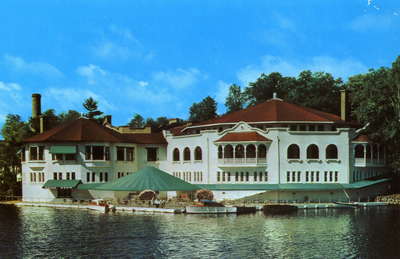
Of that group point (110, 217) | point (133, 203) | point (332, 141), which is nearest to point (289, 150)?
point (332, 141)

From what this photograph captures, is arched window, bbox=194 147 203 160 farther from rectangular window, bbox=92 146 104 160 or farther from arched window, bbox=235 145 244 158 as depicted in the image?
rectangular window, bbox=92 146 104 160

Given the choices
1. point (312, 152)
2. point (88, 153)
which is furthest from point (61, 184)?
point (312, 152)

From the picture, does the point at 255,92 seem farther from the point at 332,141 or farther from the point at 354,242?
the point at 354,242

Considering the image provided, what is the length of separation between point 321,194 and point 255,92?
60163 millimetres

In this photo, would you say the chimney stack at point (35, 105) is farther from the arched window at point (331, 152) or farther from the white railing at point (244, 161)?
the arched window at point (331, 152)

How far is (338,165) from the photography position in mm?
83312

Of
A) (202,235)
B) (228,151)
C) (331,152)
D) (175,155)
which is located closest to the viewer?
(202,235)

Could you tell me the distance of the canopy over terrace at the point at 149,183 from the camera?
240 feet

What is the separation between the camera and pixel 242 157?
86875 millimetres

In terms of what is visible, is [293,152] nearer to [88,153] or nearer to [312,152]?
[312,152]

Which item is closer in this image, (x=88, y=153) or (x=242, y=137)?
(x=242, y=137)

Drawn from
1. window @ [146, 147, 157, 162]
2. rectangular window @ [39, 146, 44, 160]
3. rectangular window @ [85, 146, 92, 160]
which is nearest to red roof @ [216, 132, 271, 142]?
window @ [146, 147, 157, 162]

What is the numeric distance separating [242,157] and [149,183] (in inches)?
712

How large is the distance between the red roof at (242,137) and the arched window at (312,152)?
637 cm
